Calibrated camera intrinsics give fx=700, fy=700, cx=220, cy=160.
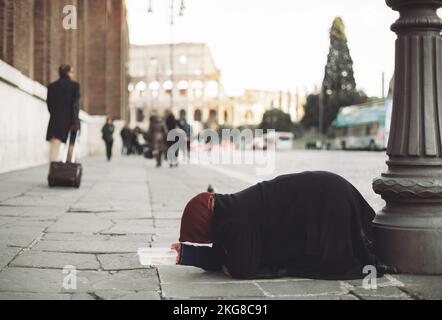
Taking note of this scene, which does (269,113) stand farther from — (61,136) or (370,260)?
(370,260)

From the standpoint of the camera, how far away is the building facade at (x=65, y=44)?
13523 mm

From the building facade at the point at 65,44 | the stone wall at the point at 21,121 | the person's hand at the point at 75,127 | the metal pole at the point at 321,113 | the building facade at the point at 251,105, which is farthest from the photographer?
the building facade at the point at 251,105

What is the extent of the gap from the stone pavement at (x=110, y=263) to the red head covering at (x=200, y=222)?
0.23m

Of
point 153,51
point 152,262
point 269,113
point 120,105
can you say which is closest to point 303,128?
point 269,113

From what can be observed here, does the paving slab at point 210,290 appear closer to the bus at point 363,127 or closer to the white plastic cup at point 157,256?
the white plastic cup at point 157,256

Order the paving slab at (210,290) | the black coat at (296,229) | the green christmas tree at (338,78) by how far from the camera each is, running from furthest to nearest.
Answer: the green christmas tree at (338,78)
the black coat at (296,229)
the paving slab at (210,290)

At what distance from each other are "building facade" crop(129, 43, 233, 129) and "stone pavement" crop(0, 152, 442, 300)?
104m

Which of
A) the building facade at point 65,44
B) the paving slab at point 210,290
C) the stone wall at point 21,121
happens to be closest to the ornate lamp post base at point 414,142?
the paving slab at point 210,290

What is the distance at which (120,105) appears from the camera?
34.8m

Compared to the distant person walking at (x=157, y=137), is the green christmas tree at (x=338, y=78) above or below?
above

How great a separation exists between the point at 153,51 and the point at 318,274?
115m

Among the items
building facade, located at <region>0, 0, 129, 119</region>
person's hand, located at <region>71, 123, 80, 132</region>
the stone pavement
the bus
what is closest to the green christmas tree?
the bus

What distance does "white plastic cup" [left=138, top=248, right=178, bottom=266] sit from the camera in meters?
4.50

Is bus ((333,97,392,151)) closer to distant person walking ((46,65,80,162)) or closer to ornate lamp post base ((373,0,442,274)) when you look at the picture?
distant person walking ((46,65,80,162))
